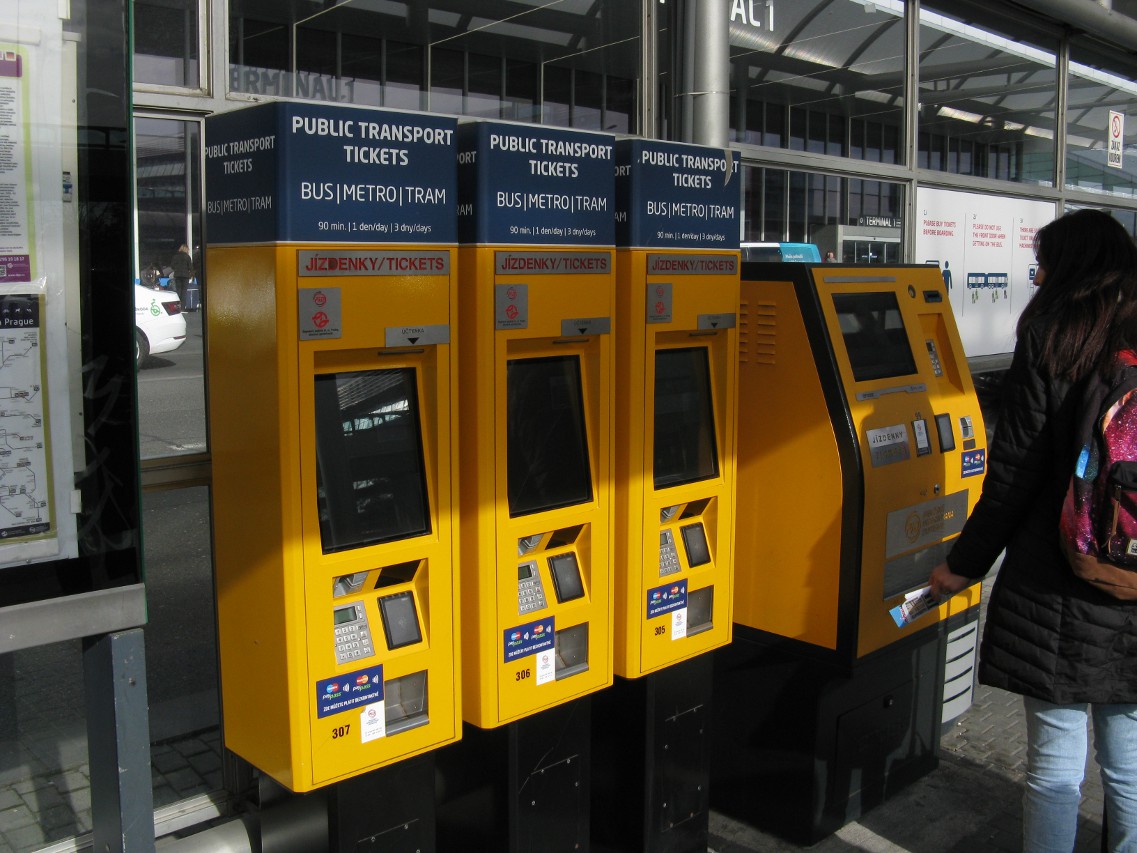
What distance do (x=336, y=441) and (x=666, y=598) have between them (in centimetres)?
121

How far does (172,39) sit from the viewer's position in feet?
10.0

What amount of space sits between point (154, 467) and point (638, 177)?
156 cm

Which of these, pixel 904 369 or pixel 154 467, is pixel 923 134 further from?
pixel 154 467

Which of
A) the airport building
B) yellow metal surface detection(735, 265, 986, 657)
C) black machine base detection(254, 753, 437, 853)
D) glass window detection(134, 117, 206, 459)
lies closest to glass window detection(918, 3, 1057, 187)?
the airport building

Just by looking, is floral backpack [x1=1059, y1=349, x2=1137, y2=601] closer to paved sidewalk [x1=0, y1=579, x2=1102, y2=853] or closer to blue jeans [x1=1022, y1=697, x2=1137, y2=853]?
blue jeans [x1=1022, y1=697, x2=1137, y2=853]

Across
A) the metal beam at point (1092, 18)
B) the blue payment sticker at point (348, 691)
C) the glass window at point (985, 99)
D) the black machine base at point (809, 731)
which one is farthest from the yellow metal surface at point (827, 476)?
the metal beam at point (1092, 18)

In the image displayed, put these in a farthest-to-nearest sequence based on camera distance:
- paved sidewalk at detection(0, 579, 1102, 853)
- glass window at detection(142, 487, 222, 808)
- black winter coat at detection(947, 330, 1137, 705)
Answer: glass window at detection(142, 487, 222, 808)
paved sidewalk at detection(0, 579, 1102, 853)
black winter coat at detection(947, 330, 1137, 705)

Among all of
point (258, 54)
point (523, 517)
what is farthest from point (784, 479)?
point (258, 54)

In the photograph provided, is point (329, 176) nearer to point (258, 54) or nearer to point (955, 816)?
point (258, 54)

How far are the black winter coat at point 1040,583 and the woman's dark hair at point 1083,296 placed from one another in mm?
53

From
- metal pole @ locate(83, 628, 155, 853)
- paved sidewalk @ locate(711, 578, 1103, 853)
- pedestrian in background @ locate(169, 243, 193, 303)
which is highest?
pedestrian in background @ locate(169, 243, 193, 303)

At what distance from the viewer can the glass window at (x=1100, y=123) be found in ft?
25.5

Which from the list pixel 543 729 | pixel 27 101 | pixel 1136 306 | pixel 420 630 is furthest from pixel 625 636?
pixel 27 101

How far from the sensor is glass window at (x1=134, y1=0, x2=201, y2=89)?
3049mm
